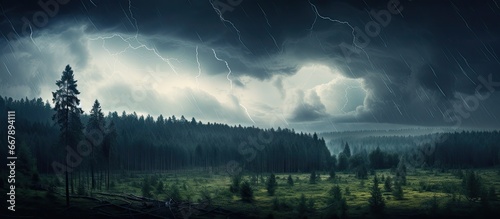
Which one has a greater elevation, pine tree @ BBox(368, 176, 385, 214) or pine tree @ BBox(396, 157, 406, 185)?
pine tree @ BBox(368, 176, 385, 214)

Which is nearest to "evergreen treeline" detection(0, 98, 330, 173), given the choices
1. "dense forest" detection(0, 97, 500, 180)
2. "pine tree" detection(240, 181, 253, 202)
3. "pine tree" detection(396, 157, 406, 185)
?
"dense forest" detection(0, 97, 500, 180)

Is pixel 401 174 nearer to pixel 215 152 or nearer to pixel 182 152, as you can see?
pixel 215 152

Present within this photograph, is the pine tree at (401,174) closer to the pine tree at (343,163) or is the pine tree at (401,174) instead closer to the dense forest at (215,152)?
the dense forest at (215,152)

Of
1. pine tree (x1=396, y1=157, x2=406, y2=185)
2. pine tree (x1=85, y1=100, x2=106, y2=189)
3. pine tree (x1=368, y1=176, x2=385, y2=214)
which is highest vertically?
pine tree (x1=85, y1=100, x2=106, y2=189)

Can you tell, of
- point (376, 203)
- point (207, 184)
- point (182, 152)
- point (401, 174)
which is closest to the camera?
point (376, 203)

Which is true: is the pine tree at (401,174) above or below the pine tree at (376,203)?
below

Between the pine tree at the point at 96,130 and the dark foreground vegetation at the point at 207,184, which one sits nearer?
the dark foreground vegetation at the point at 207,184

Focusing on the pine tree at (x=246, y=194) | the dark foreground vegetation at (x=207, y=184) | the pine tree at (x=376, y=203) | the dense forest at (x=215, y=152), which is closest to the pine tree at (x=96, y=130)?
the dark foreground vegetation at (x=207, y=184)

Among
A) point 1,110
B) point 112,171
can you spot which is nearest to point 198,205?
point 112,171

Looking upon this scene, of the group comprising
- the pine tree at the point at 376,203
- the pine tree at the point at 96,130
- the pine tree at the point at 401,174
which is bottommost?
the pine tree at the point at 401,174

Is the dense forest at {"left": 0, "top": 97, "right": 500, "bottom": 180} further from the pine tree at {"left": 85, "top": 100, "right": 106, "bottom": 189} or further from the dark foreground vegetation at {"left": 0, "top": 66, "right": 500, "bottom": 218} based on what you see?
the pine tree at {"left": 85, "top": 100, "right": 106, "bottom": 189}

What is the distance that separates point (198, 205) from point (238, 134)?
155520 millimetres

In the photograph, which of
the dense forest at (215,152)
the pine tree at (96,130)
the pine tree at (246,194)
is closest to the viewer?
the pine tree at (246,194)

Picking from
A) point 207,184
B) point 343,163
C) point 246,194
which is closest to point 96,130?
point 207,184
